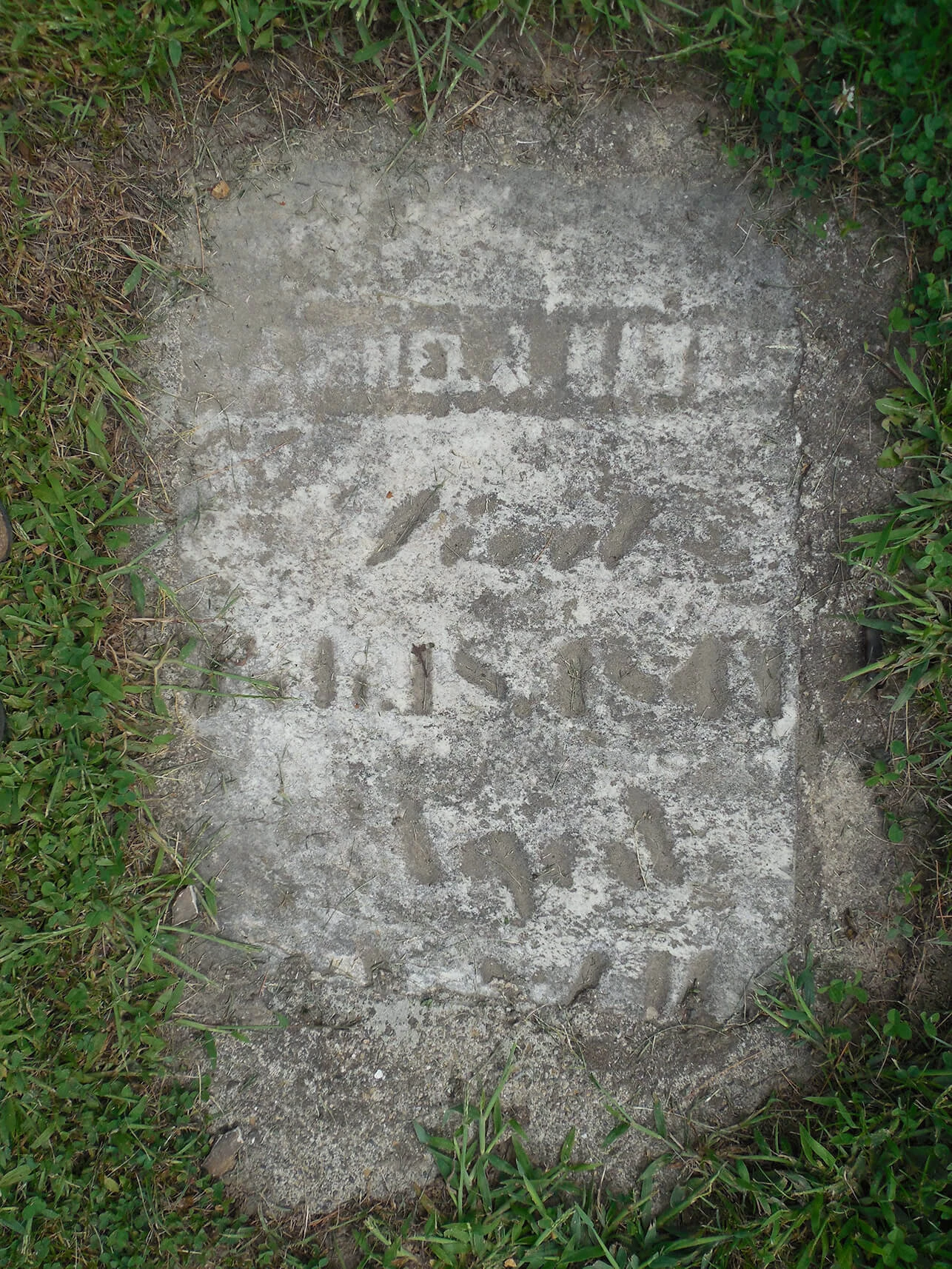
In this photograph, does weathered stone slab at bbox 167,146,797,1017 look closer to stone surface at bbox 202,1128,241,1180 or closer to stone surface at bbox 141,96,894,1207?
stone surface at bbox 141,96,894,1207

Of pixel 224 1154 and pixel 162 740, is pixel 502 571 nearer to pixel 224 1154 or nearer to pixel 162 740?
pixel 162 740

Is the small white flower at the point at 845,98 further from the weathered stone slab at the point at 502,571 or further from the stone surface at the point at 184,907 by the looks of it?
the stone surface at the point at 184,907

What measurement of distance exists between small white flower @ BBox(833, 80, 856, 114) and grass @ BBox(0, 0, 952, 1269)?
1 centimetres

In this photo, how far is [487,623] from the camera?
1.75 meters

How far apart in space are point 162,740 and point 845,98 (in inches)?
79.2

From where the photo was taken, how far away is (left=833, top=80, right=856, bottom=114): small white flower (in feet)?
5.08

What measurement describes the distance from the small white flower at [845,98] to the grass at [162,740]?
13mm

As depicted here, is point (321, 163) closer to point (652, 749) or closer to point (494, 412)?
point (494, 412)

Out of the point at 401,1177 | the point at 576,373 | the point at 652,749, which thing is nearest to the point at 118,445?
the point at 576,373

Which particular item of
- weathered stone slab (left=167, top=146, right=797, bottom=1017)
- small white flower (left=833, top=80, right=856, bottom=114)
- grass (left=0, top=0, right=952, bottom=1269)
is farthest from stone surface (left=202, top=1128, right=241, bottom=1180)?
small white flower (left=833, top=80, right=856, bottom=114)

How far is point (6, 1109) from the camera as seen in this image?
1.70 metres

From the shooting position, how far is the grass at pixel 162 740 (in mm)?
1606

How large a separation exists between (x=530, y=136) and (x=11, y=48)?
111 centimetres

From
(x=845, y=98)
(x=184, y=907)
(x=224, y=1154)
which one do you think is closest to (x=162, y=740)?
(x=184, y=907)
